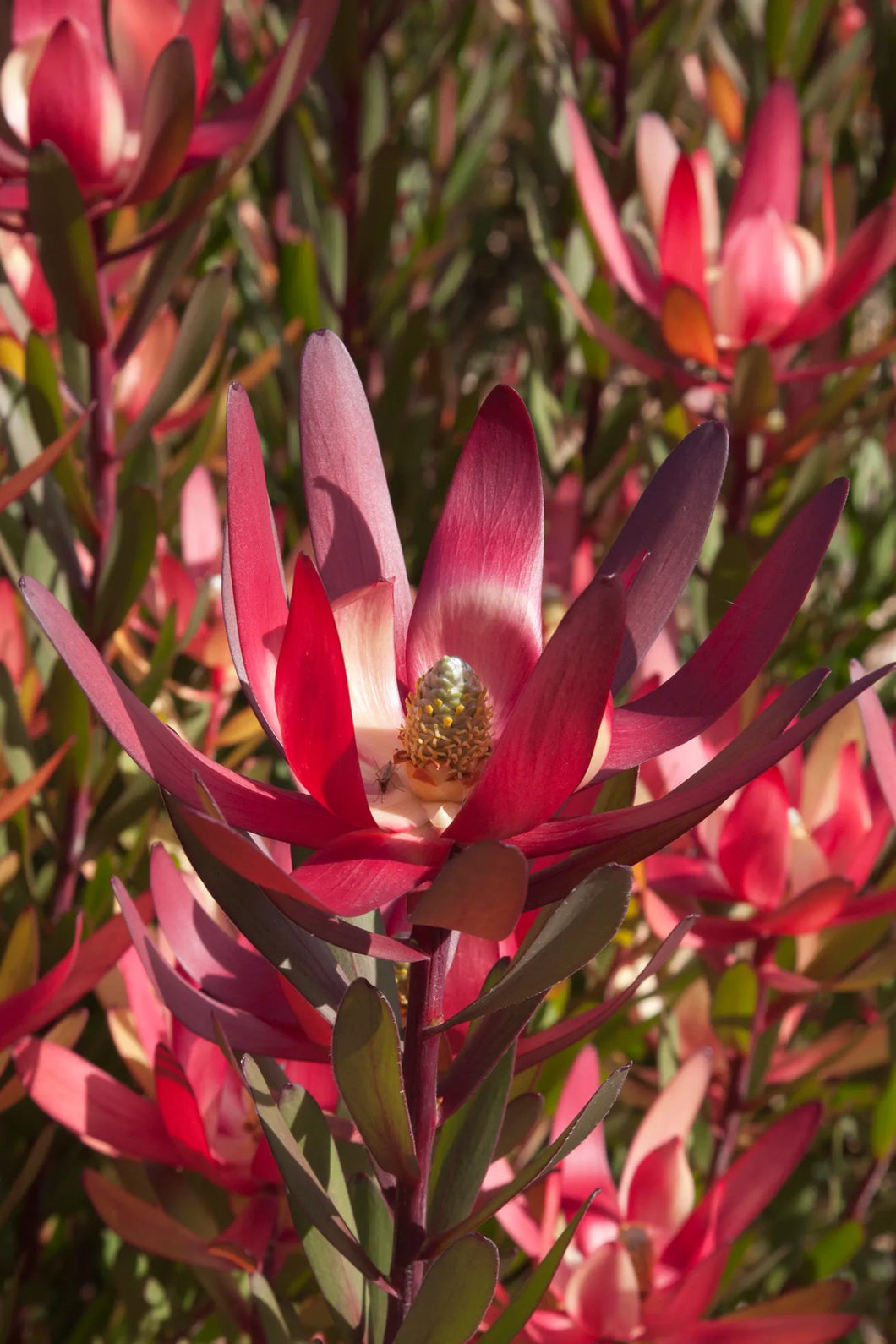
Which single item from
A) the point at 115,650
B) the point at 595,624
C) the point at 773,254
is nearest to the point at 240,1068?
the point at 595,624

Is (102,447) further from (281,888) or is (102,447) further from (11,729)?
(281,888)

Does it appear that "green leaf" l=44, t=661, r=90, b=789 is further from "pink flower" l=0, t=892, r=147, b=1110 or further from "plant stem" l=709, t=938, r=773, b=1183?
"plant stem" l=709, t=938, r=773, b=1183

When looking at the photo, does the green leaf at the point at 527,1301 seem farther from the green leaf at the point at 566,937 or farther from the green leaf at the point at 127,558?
the green leaf at the point at 127,558

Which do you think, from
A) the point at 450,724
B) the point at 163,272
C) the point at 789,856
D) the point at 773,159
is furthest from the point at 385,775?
the point at 773,159

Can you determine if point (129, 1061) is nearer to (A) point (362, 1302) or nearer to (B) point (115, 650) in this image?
(A) point (362, 1302)

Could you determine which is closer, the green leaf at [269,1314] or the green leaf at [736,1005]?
the green leaf at [269,1314]

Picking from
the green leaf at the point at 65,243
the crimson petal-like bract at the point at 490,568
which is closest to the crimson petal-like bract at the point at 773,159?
the green leaf at the point at 65,243
